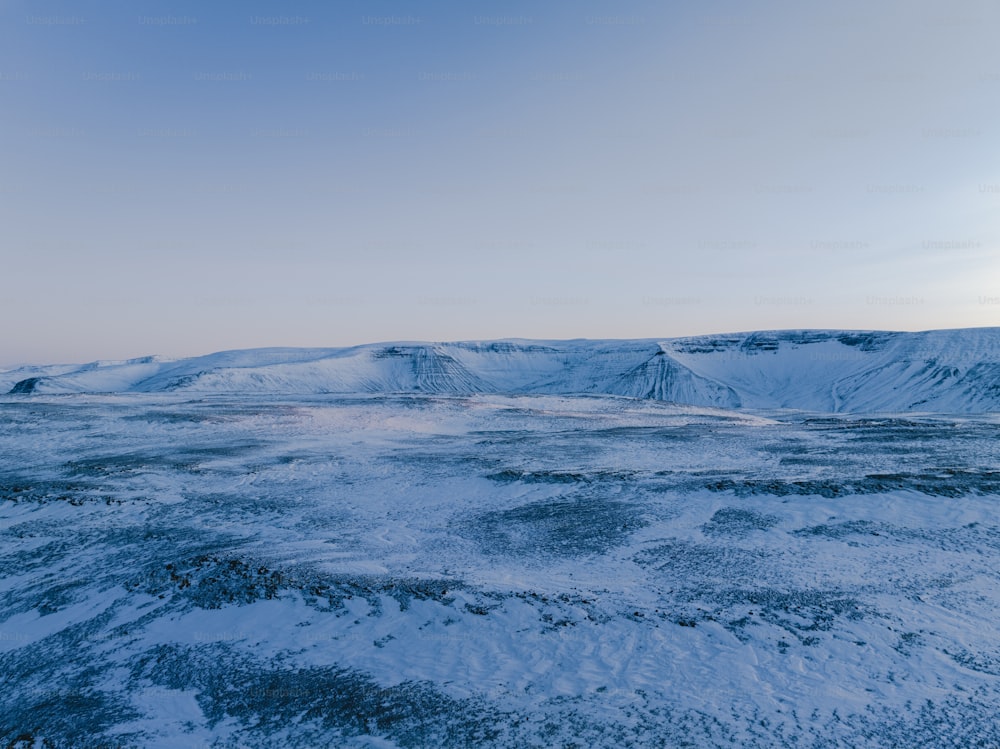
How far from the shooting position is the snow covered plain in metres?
7.34

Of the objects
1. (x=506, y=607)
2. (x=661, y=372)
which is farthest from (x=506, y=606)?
(x=661, y=372)

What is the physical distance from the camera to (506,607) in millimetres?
10055

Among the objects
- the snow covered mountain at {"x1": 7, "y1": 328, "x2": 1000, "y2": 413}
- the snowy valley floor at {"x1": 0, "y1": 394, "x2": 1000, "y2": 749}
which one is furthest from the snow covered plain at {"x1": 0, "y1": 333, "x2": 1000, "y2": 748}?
the snow covered mountain at {"x1": 7, "y1": 328, "x2": 1000, "y2": 413}

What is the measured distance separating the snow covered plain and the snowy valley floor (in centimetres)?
5

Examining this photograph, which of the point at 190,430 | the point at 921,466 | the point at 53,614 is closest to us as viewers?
the point at 53,614

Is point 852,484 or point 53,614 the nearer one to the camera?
point 53,614

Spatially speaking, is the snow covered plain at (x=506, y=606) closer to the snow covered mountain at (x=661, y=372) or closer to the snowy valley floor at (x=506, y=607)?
the snowy valley floor at (x=506, y=607)

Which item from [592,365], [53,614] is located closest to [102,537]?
[53,614]

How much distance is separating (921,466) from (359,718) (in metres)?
22.2

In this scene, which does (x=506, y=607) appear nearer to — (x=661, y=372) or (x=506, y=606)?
(x=506, y=606)

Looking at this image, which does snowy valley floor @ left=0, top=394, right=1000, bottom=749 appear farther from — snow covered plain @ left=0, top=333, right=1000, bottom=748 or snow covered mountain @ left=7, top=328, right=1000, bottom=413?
snow covered mountain @ left=7, top=328, right=1000, bottom=413

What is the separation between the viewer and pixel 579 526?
15.3 m

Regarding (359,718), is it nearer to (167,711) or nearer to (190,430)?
(167,711)

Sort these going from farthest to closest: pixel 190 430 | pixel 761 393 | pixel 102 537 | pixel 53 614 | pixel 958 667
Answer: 1. pixel 761 393
2. pixel 190 430
3. pixel 102 537
4. pixel 53 614
5. pixel 958 667
